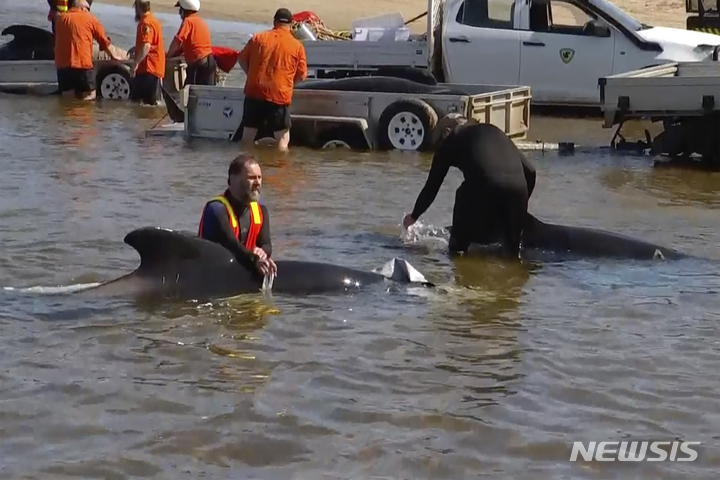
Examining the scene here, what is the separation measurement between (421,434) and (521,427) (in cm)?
51

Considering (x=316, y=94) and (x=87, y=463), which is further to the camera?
(x=316, y=94)

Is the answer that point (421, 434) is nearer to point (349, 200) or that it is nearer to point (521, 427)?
point (521, 427)

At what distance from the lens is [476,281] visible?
929 centimetres

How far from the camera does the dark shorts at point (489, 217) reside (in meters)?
9.78

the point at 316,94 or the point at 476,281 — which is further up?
the point at 316,94

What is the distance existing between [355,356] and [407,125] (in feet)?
25.5

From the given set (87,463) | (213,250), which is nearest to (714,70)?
(213,250)

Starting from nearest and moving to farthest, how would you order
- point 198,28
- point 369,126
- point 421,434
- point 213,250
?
point 421,434 < point 213,250 < point 369,126 < point 198,28

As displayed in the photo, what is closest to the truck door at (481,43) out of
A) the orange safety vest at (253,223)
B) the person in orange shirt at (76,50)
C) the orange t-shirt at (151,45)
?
the orange t-shirt at (151,45)

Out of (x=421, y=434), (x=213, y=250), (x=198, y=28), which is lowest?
(x=421, y=434)

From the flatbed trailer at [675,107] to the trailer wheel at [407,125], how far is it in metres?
2.01

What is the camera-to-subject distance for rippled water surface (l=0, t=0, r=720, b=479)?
5922 millimetres

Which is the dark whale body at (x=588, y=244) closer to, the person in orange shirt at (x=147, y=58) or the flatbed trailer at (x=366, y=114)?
the flatbed trailer at (x=366, y=114)

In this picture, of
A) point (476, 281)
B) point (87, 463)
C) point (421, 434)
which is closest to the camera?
point (87, 463)
